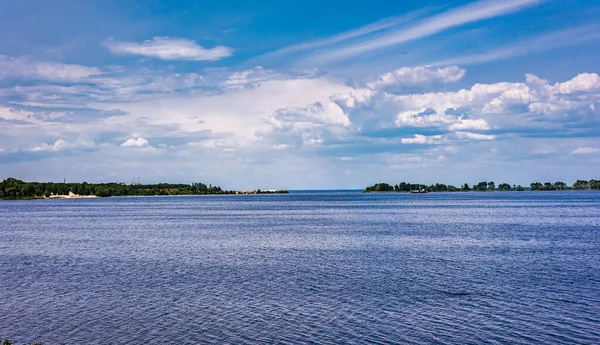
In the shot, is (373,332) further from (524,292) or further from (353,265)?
(353,265)

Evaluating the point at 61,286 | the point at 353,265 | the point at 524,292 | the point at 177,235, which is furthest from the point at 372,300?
the point at 177,235

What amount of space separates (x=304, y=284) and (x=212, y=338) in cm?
1421

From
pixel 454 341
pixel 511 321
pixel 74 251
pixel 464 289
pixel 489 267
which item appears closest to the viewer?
pixel 454 341

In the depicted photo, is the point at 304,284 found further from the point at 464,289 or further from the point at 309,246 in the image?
the point at 309,246

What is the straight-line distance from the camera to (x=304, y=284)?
1598 inches

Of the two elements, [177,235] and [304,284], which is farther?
[177,235]

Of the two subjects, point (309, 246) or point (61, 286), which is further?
point (309, 246)

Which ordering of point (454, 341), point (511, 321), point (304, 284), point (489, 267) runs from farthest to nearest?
point (489, 267), point (304, 284), point (511, 321), point (454, 341)

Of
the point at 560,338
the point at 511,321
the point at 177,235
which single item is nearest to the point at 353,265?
the point at 511,321

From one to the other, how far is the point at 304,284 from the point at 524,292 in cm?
1648

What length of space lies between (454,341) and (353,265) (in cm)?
2362

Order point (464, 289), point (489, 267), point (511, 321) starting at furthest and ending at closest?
point (489, 267) → point (464, 289) → point (511, 321)

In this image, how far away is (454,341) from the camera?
86.9 ft

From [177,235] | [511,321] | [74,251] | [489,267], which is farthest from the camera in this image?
[177,235]
